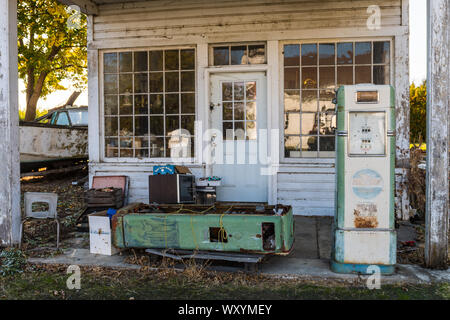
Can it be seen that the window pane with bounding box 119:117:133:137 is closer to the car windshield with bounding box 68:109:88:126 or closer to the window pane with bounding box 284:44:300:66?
the window pane with bounding box 284:44:300:66

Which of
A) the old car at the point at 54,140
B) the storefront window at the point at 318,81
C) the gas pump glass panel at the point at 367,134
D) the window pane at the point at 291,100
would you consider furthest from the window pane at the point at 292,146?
the old car at the point at 54,140

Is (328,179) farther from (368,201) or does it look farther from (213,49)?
(213,49)

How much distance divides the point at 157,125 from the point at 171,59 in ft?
3.92

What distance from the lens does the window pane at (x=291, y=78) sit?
6.32m

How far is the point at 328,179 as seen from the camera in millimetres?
6227

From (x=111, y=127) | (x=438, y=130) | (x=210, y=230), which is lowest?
(x=210, y=230)

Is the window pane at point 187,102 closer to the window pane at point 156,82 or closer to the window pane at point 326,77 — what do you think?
the window pane at point 156,82

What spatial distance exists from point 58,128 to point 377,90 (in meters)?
8.94

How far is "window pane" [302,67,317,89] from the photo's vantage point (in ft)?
20.6

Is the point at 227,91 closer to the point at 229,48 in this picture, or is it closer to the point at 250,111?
the point at 250,111

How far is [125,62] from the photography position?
6.87 metres

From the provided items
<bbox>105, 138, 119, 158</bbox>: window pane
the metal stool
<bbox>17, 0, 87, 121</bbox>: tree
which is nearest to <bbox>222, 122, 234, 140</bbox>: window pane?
<bbox>105, 138, 119, 158</bbox>: window pane

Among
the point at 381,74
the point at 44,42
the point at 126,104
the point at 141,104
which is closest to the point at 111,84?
the point at 126,104
